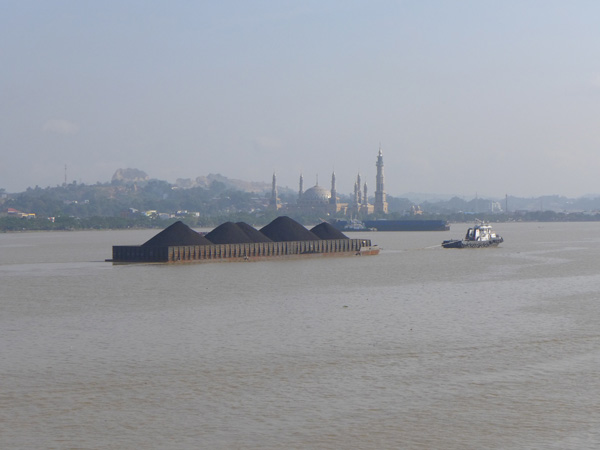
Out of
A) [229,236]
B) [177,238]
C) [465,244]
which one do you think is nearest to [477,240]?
[465,244]

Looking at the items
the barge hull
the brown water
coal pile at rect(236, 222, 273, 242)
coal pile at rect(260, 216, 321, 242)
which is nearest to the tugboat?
the barge hull

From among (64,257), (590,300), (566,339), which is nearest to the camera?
(566,339)

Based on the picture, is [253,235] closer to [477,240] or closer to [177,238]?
[177,238]

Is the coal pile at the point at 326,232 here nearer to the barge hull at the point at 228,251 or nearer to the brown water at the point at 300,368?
the barge hull at the point at 228,251

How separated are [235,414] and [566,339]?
1484cm

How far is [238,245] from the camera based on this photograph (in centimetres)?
7850

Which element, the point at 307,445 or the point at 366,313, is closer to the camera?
the point at 307,445

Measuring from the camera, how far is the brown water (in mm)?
17984

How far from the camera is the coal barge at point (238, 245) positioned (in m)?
73.1

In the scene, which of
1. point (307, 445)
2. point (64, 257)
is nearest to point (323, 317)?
A: point (307, 445)

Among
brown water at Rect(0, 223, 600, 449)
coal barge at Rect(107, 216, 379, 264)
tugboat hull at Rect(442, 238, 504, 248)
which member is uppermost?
coal barge at Rect(107, 216, 379, 264)

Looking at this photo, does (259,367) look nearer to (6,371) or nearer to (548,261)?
(6,371)

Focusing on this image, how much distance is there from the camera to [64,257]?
88375 mm

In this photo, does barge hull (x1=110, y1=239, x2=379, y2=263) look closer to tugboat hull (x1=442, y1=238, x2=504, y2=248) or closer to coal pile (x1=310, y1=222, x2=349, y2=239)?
coal pile (x1=310, y1=222, x2=349, y2=239)
